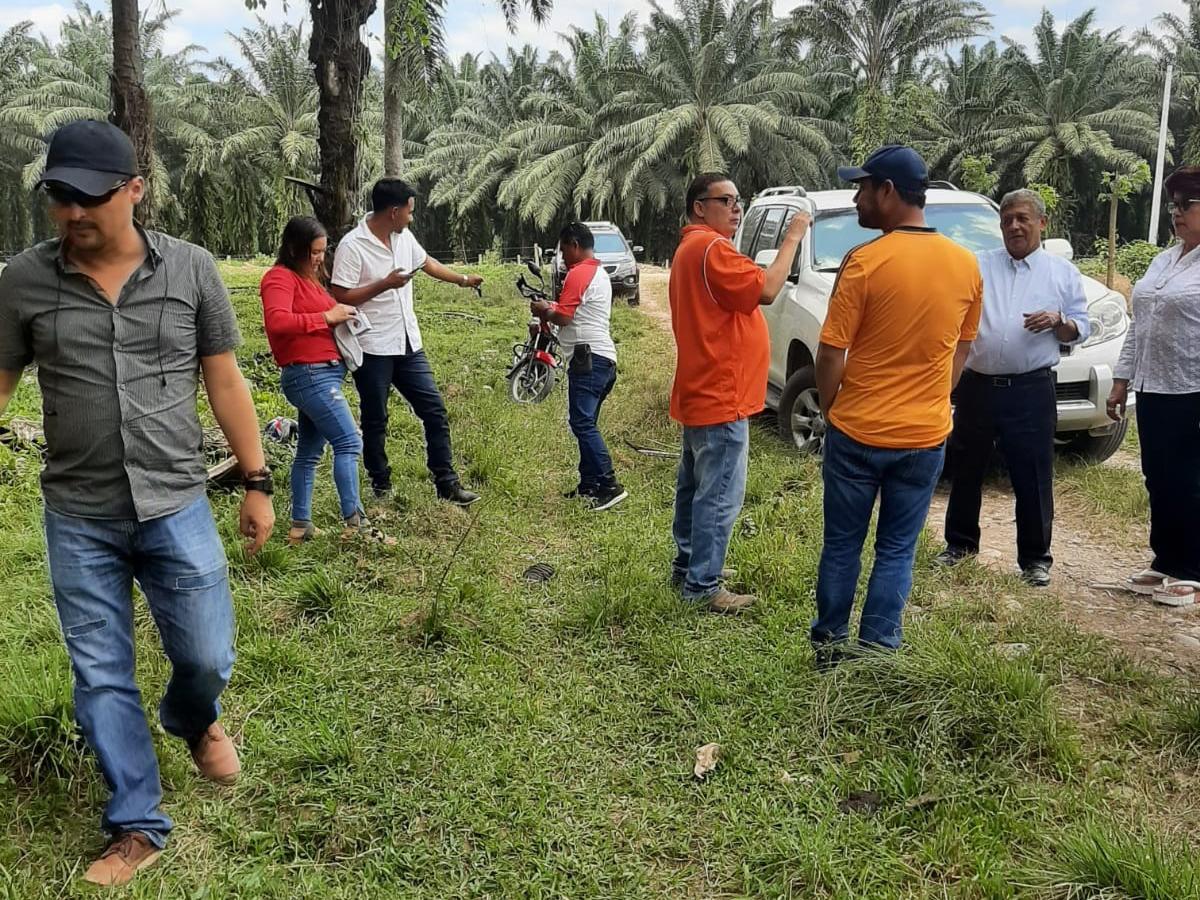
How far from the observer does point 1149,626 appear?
4293 millimetres

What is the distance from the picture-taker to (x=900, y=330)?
3.31 metres

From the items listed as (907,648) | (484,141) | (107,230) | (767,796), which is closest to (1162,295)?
(907,648)

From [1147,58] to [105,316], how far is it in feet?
139

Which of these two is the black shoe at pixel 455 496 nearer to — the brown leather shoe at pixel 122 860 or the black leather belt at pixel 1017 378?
the black leather belt at pixel 1017 378

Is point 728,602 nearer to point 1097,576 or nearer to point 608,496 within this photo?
point 608,496

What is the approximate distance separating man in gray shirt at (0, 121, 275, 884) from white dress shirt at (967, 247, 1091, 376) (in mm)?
3452

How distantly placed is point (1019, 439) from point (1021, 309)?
0.62 m

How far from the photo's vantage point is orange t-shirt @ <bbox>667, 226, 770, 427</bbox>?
3.96 m

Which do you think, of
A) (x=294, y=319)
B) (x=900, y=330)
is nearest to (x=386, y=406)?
(x=294, y=319)

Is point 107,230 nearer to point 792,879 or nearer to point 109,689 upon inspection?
point 109,689

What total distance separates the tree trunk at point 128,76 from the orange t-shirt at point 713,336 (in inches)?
227

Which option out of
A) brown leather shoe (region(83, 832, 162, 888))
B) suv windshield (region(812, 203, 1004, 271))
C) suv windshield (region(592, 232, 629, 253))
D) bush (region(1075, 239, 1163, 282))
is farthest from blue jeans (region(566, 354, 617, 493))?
bush (region(1075, 239, 1163, 282))

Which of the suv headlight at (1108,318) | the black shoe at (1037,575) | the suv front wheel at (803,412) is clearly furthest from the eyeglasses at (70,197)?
the suv headlight at (1108,318)

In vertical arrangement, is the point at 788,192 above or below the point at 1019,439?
above
